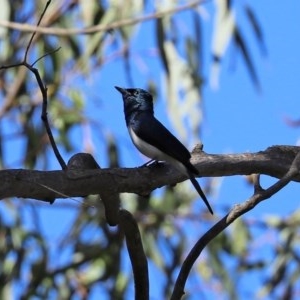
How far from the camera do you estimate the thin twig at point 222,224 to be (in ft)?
8.15

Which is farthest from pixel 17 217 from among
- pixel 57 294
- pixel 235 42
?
pixel 235 42

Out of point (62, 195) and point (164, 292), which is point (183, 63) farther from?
point (62, 195)

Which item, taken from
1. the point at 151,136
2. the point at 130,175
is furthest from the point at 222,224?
the point at 151,136

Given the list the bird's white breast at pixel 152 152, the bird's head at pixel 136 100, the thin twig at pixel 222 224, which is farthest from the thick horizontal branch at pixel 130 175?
the bird's head at pixel 136 100

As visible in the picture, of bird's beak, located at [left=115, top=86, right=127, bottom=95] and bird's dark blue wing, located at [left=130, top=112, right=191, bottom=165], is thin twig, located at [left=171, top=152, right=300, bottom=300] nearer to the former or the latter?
bird's dark blue wing, located at [left=130, top=112, right=191, bottom=165]

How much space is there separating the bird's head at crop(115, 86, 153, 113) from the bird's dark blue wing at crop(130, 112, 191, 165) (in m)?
0.11

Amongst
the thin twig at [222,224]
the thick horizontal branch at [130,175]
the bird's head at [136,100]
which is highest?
the bird's head at [136,100]

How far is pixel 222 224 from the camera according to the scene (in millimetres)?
2557

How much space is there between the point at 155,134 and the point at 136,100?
1.40 ft

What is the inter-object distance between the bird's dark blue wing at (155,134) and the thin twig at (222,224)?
0.50m

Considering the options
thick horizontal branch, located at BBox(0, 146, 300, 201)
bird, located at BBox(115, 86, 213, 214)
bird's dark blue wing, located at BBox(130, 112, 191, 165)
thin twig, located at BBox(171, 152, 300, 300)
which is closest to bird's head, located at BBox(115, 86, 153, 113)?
bird, located at BBox(115, 86, 213, 214)

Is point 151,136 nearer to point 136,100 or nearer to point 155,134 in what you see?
point 155,134

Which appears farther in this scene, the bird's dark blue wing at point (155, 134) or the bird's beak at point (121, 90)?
the bird's beak at point (121, 90)

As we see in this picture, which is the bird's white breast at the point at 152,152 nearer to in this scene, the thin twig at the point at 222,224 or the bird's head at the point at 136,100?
the bird's head at the point at 136,100
